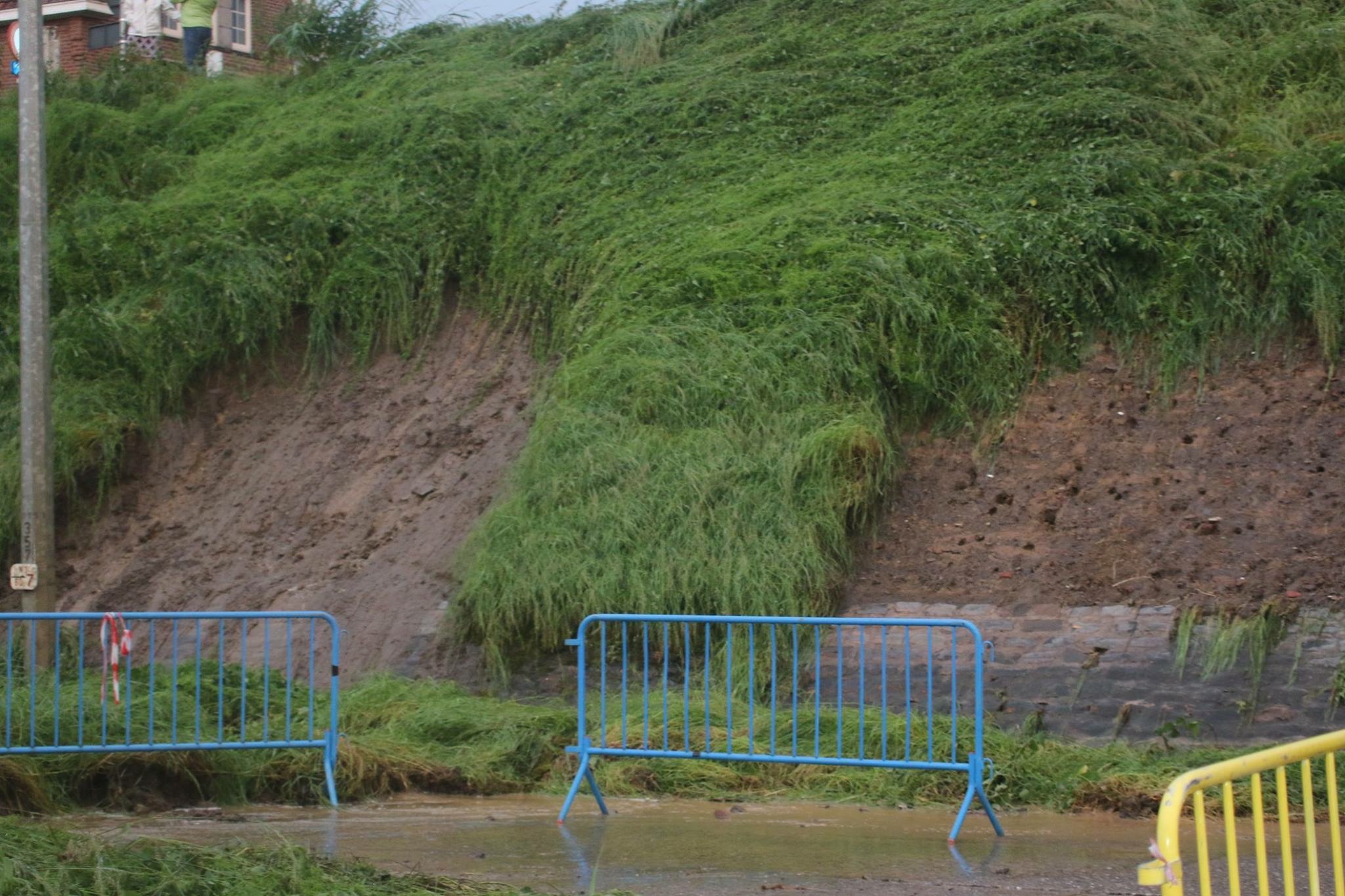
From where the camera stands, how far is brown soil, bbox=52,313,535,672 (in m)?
14.1

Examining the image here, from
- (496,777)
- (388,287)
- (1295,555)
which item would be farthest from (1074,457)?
(388,287)

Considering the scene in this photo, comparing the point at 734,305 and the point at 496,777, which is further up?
the point at 734,305

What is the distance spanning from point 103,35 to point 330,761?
71.0 ft

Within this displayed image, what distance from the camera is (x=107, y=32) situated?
27.3 meters

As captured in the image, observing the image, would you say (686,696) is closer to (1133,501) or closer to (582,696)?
(582,696)

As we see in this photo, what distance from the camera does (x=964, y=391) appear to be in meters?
13.4

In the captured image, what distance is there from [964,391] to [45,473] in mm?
7742

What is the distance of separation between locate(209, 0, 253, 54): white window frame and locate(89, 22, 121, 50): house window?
1.73m

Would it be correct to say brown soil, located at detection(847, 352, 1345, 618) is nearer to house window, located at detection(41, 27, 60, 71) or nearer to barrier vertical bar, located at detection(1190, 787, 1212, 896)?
barrier vertical bar, located at detection(1190, 787, 1212, 896)

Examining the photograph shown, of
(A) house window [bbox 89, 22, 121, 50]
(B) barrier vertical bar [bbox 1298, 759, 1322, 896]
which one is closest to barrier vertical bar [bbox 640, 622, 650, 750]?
(B) barrier vertical bar [bbox 1298, 759, 1322, 896]

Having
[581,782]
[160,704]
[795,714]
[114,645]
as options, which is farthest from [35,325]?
[795,714]

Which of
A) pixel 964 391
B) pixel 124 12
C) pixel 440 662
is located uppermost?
pixel 124 12

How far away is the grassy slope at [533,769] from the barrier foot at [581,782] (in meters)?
0.72

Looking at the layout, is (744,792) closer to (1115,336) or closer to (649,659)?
(649,659)
